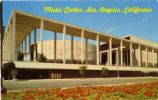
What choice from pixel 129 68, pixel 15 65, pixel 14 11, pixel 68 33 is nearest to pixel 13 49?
pixel 15 65

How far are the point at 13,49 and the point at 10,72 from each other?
5483 mm

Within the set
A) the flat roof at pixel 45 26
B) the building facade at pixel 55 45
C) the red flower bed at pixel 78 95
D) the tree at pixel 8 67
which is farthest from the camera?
the flat roof at pixel 45 26

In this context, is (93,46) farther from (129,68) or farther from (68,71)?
(68,71)

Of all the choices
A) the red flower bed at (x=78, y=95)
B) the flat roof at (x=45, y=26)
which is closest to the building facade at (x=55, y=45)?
the flat roof at (x=45, y=26)

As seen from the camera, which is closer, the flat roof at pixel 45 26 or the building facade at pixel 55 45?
the building facade at pixel 55 45

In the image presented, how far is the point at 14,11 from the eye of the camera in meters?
29.0

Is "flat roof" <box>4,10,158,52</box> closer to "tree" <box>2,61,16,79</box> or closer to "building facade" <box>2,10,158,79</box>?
"building facade" <box>2,10,158,79</box>

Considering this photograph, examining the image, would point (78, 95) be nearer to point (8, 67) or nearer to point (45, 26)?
point (8, 67)

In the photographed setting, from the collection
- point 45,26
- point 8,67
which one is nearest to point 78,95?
point 8,67

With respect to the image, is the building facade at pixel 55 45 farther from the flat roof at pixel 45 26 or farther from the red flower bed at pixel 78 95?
the red flower bed at pixel 78 95

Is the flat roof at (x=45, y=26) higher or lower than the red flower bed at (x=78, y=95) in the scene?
higher

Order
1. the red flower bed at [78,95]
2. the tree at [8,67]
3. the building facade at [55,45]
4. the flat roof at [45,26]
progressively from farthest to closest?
1. the flat roof at [45,26]
2. the building facade at [55,45]
3. the tree at [8,67]
4. the red flower bed at [78,95]

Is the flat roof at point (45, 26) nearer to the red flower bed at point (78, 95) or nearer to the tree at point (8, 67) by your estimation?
the tree at point (8, 67)

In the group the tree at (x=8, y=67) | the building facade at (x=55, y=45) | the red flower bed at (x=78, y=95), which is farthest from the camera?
the building facade at (x=55, y=45)
